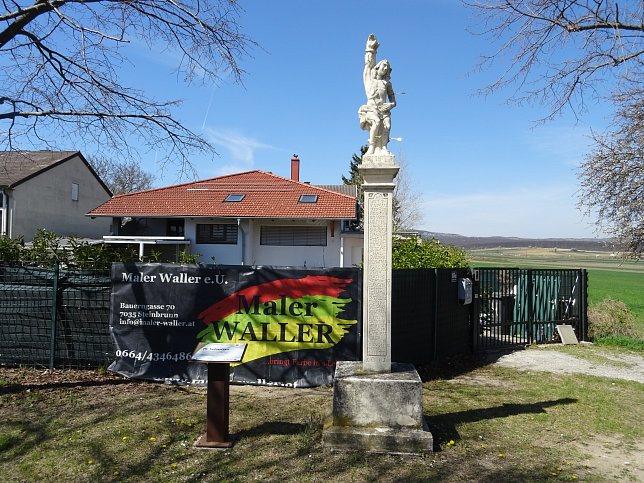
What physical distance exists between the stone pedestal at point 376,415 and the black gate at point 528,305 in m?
5.96

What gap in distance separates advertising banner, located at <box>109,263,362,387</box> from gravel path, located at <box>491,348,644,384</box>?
4.08 meters

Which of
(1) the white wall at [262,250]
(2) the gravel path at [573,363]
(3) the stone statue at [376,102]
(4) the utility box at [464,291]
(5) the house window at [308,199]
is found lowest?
(2) the gravel path at [573,363]

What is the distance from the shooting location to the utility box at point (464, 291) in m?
9.23

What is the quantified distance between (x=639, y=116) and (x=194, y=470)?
415 inches

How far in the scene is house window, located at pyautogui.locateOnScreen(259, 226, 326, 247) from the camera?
21.1m

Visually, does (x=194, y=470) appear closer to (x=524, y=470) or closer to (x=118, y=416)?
(x=118, y=416)

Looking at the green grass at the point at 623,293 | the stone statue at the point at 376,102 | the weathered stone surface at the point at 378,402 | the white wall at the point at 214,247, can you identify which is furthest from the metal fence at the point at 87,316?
the white wall at the point at 214,247

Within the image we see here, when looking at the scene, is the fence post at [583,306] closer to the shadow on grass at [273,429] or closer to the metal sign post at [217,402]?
the shadow on grass at [273,429]

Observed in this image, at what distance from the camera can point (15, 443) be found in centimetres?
487

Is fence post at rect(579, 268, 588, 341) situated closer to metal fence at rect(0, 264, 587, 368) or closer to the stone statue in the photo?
metal fence at rect(0, 264, 587, 368)

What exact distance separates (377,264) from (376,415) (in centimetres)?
174

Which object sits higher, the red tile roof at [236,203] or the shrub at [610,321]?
the red tile roof at [236,203]

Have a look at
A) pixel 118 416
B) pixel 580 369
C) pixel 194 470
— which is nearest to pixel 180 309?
pixel 118 416

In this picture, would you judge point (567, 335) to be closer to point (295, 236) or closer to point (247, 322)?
point (247, 322)
